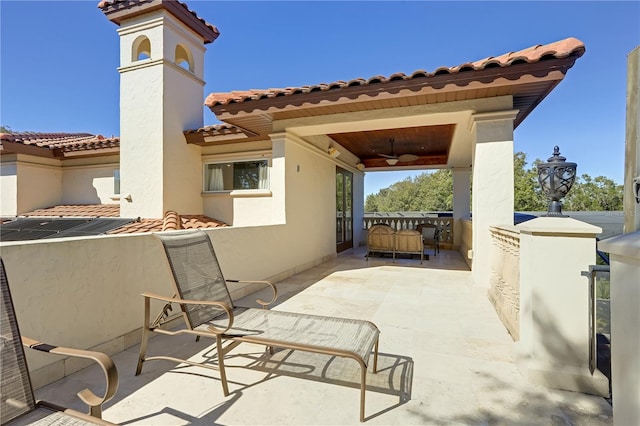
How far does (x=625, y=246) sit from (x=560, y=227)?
1.40m

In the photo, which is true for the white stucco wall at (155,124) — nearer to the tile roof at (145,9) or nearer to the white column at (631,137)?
the tile roof at (145,9)

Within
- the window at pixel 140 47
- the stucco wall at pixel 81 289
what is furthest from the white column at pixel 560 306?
the window at pixel 140 47

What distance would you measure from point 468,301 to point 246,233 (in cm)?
391

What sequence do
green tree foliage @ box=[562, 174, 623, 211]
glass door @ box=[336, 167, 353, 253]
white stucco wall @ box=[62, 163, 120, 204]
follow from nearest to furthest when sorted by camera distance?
white stucco wall @ box=[62, 163, 120, 204] → glass door @ box=[336, 167, 353, 253] → green tree foliage @ box=[562, 174, 623, 211]

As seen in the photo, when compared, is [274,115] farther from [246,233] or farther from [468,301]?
[468,301]

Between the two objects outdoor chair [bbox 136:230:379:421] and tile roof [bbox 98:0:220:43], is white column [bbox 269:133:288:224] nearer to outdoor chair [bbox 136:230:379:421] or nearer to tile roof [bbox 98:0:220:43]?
outdoor chair [bbox 136:230:379:421]

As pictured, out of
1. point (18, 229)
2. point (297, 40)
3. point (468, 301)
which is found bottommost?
point (468, 301)

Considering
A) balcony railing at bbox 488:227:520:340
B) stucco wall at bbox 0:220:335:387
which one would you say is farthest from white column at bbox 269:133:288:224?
balcony railing at bbox 488:227:520:340

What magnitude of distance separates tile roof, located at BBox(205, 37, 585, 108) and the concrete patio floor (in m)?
3.67

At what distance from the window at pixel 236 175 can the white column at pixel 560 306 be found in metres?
6.03

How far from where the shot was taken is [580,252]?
2.31 m

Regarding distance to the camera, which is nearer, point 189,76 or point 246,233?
point 246,233

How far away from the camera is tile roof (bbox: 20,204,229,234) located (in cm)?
667

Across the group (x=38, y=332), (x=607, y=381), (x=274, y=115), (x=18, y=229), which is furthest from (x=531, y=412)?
(x=18, y=229)
